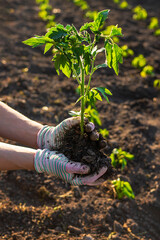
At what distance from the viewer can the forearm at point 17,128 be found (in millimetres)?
1979

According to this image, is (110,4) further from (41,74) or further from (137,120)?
(137,120)

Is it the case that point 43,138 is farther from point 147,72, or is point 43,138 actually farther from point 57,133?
point 147,72

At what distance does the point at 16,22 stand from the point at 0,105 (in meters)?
3.75

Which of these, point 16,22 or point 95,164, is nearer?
point 95,164

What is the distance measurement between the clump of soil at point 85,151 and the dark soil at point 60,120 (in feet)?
1.59

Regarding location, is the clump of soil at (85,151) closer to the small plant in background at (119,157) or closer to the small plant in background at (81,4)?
the small plant in background at (119,157)

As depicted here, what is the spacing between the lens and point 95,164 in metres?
1.71

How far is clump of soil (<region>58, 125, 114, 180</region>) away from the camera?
5.66 feet

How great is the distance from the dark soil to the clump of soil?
1.59ft

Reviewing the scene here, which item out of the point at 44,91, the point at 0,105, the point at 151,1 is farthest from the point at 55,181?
the point at 151,1

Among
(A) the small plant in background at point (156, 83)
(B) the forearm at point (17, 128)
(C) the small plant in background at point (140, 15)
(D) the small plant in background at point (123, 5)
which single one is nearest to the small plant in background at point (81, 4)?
(D) the small plant in background at point (123, 5)

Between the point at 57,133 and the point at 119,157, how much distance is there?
84 centimetres

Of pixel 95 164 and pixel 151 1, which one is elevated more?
pixel 151 1

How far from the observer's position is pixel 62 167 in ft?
5.49
